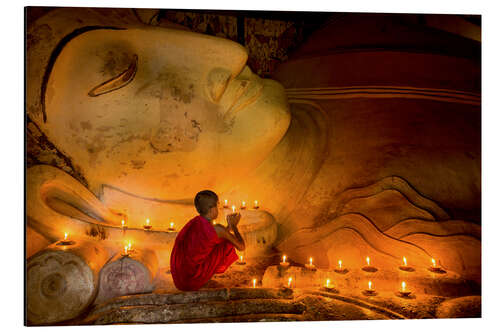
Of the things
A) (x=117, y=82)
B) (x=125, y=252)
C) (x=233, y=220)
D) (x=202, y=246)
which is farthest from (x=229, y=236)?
(x=117, y=82)

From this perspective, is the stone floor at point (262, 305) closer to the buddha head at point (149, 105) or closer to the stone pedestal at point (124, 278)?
the stone pedestal at point (124, 278)

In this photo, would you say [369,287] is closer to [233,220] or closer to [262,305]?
[262,305]

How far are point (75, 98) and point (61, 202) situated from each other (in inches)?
43.2

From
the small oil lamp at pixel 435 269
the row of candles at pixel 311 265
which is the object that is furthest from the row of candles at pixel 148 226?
the small oil lamp at pixel 435 269

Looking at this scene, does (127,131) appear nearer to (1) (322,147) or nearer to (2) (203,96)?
(2) (203,96)

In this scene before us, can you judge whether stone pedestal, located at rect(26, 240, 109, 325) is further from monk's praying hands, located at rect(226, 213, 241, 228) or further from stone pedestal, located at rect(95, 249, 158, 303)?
monk's praying hands, located at rect(226, 213, 241, 228)

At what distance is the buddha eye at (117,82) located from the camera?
4207 mm

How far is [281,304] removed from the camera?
407cm

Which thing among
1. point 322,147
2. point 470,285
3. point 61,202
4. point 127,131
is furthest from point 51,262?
point 470,285

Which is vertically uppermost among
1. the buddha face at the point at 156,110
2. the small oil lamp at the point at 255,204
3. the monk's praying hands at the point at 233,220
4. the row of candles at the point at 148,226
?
the buddha face at the point at 156,110

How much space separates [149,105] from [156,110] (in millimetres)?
88

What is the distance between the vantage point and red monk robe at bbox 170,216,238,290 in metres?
4.04

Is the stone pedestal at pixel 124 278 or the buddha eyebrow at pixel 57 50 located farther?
the buddha eyebrow at pixel 57 50

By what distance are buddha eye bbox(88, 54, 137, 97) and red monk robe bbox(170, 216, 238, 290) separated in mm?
1604
